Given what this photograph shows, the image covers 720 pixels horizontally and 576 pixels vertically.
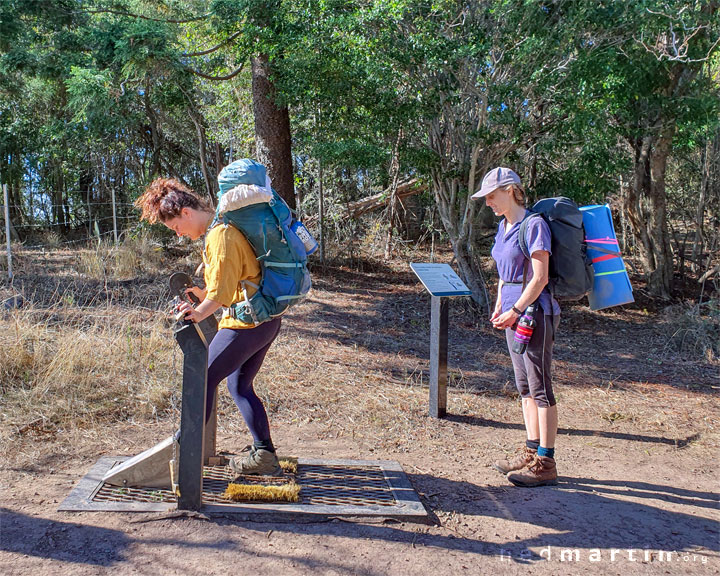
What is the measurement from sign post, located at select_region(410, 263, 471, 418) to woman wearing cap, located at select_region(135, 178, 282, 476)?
1954 millimetres

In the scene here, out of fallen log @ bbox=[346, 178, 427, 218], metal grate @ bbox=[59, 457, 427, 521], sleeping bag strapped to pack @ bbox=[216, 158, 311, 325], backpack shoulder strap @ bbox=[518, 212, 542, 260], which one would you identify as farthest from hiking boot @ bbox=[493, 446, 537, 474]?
fallen log @ bbox=[346, 178, 427, 218]

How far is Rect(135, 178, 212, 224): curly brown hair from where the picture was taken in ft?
10.0

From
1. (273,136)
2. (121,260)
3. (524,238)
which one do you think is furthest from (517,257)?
(121,260)

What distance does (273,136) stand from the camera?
10.2 meters

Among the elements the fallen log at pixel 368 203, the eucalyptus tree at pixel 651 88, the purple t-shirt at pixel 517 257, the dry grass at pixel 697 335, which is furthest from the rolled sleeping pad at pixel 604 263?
the fallen log at pixel 368 203

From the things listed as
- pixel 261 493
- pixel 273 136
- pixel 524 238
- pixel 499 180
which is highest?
pixel 273 136

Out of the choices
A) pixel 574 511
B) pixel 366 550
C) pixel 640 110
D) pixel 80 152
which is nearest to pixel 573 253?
pixel 574 511

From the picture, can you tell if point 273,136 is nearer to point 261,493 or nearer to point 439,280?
point 439,280

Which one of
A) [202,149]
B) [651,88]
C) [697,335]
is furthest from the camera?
[202,149]

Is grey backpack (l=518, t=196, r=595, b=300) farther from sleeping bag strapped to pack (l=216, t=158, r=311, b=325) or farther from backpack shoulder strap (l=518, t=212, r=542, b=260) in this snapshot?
sleeping bag strapped to pack (l=216, t=158, r=311, b=325)

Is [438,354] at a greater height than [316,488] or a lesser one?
greater

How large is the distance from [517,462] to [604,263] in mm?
1408

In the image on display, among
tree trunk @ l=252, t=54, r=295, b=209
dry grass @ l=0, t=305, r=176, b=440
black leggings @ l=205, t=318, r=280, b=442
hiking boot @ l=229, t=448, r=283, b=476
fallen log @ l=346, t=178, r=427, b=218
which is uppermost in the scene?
tree trunk @ l=252, t=54, r=295, b=209

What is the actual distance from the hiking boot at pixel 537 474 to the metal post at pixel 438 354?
Result: 1340 millimetres
